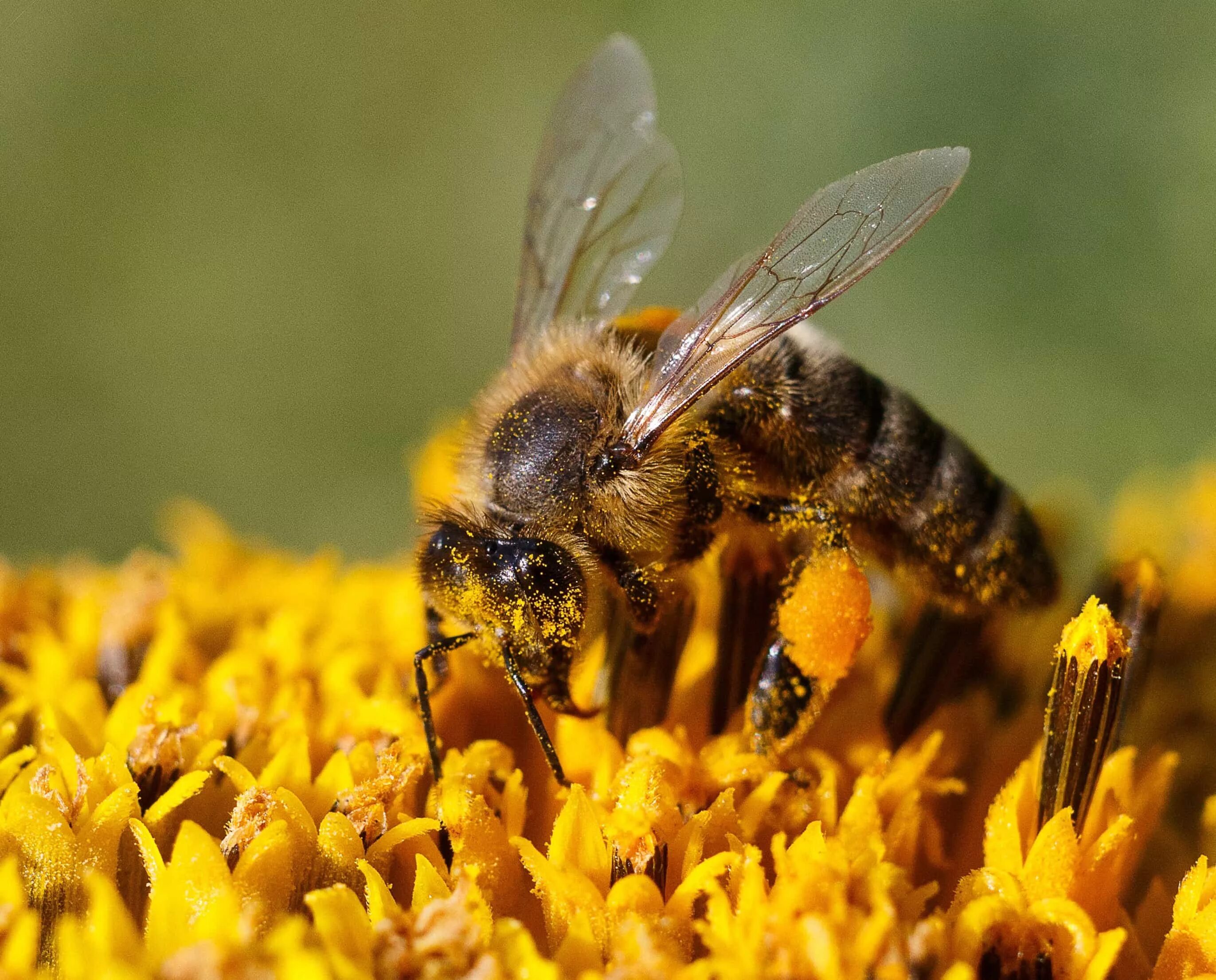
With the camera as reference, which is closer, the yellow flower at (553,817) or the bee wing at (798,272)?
the yellow flower at (553,817)

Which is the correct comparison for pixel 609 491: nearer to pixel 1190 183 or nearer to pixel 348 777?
pixel 348 777

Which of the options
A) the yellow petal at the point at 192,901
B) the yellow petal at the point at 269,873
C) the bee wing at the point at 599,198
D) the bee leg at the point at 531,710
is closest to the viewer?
the yellow petal at the point at 192,901

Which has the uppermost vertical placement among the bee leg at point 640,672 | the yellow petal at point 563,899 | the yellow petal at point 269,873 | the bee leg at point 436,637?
the bee leg at point 436,637

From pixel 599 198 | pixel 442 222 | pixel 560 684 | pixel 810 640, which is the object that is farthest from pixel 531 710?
pixel 442 222

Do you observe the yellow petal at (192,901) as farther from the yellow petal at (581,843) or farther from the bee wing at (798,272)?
the bee wing at (798,272)

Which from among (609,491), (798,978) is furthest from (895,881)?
(609,491)

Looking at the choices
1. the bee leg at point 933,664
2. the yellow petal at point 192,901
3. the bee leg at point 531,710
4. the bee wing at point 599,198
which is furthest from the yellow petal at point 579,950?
the bee wing at point 599,198

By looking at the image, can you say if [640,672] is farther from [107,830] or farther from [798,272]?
[107,830]
